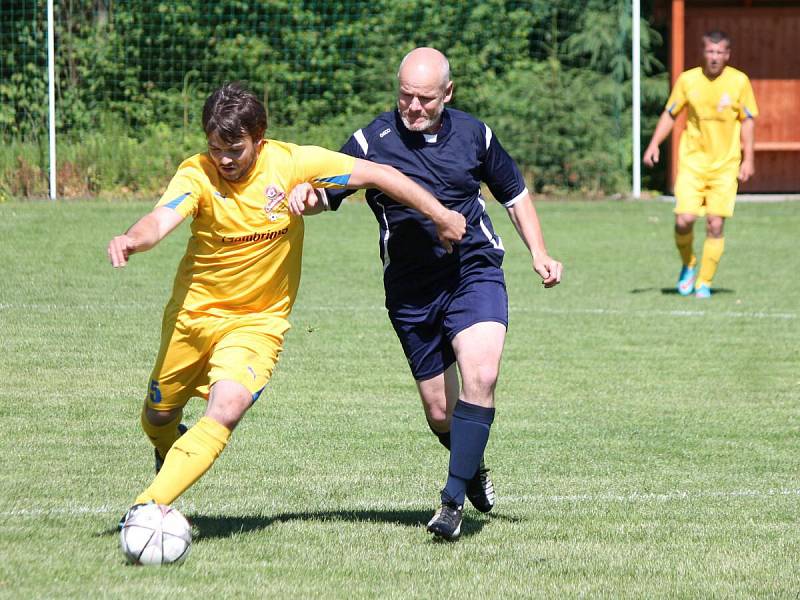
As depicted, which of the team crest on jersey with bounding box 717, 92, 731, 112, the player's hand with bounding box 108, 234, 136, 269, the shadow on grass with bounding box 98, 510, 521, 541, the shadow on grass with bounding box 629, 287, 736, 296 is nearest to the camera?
the player's hand with bounding box 108, 234, 136, 269

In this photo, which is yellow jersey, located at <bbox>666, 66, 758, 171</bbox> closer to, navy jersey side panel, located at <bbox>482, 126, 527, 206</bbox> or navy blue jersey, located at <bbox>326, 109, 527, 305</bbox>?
navy jersey side panel, located at <bbox>482, 126, 527, 206</bbox>

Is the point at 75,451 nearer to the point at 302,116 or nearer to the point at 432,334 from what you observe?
the point at 432,334

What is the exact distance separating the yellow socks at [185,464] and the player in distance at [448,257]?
100 cm

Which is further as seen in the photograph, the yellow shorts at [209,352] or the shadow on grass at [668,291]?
the shadow on grass at [668,291]

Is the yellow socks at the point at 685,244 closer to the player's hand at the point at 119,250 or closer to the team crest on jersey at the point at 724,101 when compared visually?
the team crest on jersey at the point at 724,101

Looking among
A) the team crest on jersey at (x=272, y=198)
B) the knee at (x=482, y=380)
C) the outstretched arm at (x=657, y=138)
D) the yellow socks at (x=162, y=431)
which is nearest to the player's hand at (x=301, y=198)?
the team crest on jersey at (x=272, y=198)

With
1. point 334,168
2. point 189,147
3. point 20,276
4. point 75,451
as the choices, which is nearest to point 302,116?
point 189,147

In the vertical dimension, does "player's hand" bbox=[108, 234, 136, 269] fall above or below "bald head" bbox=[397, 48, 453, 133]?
below

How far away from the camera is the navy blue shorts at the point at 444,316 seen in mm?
5801

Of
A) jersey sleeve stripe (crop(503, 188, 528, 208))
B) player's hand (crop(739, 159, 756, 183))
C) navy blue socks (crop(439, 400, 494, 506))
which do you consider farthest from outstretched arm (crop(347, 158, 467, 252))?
player's hand (crop(739, 159, 756, 183))

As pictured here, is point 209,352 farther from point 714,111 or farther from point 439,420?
point 714,111

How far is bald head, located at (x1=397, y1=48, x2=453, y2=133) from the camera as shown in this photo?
5.63m

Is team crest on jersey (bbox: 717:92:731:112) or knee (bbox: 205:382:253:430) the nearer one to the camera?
knee (bbox: 205:382:253:430)

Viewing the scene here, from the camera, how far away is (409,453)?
7.29m
